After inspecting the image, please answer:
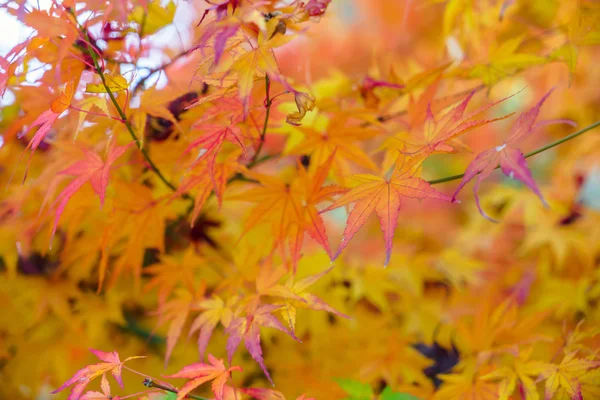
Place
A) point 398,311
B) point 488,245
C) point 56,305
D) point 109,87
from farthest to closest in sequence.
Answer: point 488,245 → point 398,311 → point 56,305 → point 109,87

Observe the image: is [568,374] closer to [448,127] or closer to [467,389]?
[467,389]

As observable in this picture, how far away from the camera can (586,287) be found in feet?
3.56

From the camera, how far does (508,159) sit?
1.80ft

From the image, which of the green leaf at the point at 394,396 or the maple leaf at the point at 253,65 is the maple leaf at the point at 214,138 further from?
the green leaf at the point at 394,396

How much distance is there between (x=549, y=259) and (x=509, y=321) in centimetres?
57

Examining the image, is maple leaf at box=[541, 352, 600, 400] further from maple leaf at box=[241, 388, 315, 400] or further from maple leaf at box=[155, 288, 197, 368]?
maple leaf at box=[155, 288, 197, 368]

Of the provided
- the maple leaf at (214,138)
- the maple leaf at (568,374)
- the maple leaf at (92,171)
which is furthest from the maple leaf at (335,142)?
the maple leaf at (568,374)

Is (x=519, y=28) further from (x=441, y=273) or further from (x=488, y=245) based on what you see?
(x=441, y=273)

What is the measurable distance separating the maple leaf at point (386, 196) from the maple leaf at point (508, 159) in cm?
5

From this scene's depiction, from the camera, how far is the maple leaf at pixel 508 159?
53 centimetres

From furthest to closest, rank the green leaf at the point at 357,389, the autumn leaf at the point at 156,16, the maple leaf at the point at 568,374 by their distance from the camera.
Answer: the autumn leaf at the point at 156,16 < the green leaf at the point at 357,389 < the maple leaf at the point at 568,374

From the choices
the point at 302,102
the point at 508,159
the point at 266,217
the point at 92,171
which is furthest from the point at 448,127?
the point at 92,171

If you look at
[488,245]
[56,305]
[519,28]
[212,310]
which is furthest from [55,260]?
[519,28]

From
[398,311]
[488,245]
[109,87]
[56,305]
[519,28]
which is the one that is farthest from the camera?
[519,28]
